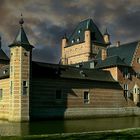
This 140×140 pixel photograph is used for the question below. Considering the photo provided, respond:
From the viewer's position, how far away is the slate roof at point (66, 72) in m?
36.2

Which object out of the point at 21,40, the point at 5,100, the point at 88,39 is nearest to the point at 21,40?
the point at 21,40

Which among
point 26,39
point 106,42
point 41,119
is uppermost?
point 106,42

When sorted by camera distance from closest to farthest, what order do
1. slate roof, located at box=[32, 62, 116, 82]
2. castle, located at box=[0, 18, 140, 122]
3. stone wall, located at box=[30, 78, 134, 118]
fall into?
1. castle, located at box=[0, 18, 140, 122]
2. stone wall, located at box=[30, 78, 134, 118]
3. slate roof, located at box=[32, 62, 116, 82]

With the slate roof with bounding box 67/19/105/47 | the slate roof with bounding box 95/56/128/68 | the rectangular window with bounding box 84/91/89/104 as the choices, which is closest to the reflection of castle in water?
the rectangular window with bounding box 84/91/89/104

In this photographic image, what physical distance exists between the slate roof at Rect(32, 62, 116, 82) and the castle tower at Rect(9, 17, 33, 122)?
1829mm

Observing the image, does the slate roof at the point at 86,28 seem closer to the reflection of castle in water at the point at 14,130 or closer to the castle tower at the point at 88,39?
the castle tower at the point at 88,39

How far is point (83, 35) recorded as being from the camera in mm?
62156

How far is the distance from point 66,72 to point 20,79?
23.1ft


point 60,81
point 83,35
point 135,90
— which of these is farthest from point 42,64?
point 83,35

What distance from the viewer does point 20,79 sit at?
33.1m

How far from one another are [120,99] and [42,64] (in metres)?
11.9

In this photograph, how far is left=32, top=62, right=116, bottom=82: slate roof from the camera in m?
36.2

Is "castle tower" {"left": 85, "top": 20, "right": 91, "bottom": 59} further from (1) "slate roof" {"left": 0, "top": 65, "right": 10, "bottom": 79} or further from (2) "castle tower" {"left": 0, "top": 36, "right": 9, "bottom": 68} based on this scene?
(1) "slate roof" {"left": 0, "top": 65, "right": 10, "bottom": 79}

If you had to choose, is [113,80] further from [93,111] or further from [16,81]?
[16,81]
